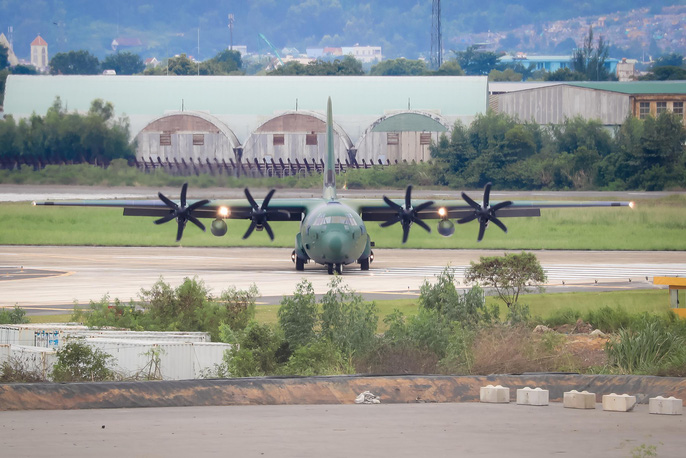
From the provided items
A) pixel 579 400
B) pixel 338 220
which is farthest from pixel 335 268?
pixel 579 400

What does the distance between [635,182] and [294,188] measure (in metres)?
27.2

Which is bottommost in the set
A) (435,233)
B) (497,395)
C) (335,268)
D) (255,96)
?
(335,268)

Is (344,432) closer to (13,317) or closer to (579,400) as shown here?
(579,400)

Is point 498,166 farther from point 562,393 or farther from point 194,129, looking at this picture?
point 562,393

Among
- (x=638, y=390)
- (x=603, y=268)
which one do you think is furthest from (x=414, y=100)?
(x=638, y=390)

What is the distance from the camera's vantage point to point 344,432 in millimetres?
10391

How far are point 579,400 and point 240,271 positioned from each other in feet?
92.8

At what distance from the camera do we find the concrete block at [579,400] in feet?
39.0

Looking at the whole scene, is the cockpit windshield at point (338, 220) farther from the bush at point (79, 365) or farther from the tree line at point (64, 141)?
the tree line at point (64, 141)

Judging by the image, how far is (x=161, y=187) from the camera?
62.8 metres

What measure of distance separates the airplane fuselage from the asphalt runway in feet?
3.11

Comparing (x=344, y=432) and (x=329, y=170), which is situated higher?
(x=329, y=170)

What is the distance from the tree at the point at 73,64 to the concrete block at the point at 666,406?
181769 mm

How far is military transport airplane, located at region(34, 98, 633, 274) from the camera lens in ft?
119
